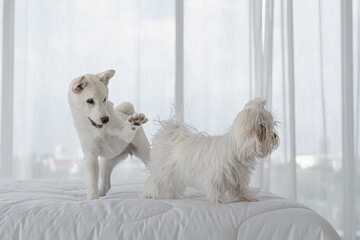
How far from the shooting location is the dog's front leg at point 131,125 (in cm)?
112

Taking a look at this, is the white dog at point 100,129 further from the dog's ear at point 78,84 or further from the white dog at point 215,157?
the white dog at point 215,157

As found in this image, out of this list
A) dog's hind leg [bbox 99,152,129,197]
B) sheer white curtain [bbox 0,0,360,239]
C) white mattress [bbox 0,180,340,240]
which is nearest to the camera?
white mattress [bbox 0,180,340,240]

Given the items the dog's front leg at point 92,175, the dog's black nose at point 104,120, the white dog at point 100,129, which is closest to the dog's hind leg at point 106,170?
the white dog at point 100,129

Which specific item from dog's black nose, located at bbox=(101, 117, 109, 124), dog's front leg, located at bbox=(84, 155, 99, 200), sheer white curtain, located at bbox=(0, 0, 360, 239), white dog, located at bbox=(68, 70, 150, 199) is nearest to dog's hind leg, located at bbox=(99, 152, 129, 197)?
white dog, located at bbox=(68, 70, 150, 199)

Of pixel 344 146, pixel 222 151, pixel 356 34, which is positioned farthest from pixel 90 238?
pixel 356 34

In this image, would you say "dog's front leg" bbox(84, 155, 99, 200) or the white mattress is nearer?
the white mattress

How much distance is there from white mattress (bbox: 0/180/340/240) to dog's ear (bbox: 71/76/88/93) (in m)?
0.32

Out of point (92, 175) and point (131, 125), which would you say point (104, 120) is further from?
point (92, 175)

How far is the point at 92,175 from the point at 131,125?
21cm

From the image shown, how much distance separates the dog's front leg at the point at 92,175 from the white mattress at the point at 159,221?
133 mm

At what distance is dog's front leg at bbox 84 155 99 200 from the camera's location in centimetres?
119

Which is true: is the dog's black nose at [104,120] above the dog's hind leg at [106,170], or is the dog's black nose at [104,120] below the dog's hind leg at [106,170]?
above

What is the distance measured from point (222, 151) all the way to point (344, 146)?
4.74 ft

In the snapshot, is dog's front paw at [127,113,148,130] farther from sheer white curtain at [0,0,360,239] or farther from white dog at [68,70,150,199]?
sheer white curtain at [0,0,360,239]
